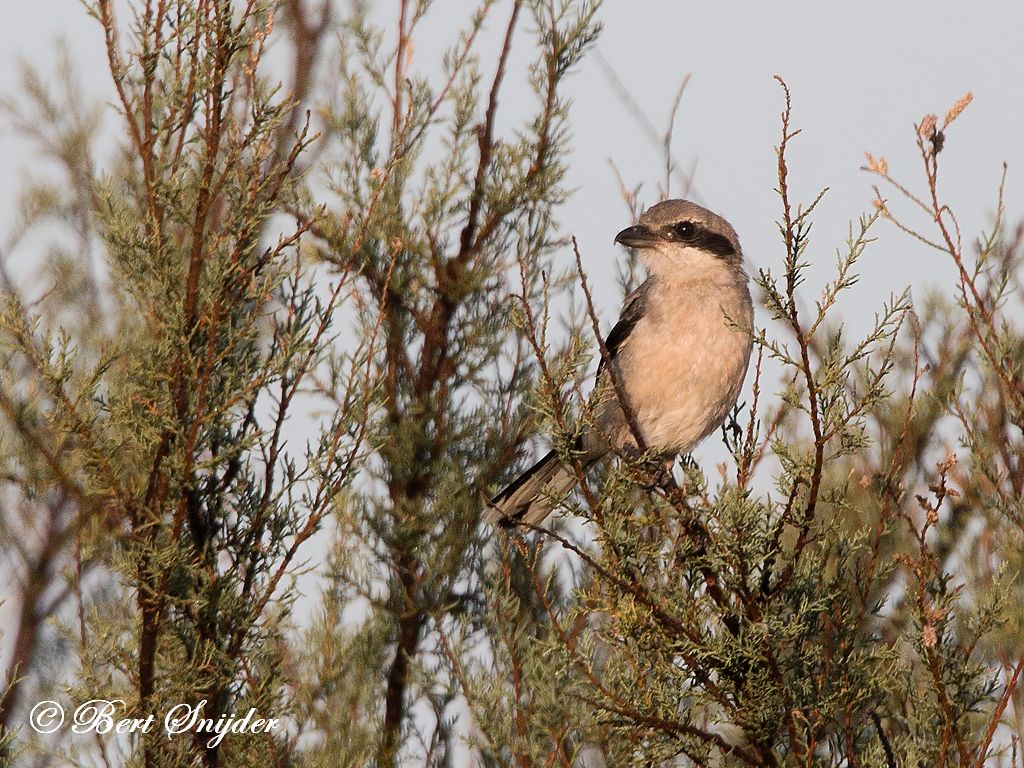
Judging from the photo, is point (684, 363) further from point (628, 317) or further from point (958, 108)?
point (958, 108)

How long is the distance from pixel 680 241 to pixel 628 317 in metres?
0.41

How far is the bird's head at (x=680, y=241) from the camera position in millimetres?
5777

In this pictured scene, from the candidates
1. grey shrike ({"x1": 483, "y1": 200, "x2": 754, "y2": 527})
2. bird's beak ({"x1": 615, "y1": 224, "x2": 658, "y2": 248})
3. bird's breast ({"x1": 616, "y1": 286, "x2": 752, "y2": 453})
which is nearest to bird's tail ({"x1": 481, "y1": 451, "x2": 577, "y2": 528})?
grey shrike ({"x1": 483, "y1": 200, "x2": 754, "y2": 527})

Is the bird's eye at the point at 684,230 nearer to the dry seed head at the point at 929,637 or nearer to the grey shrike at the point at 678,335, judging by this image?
the grey shrike at the point at 678,335

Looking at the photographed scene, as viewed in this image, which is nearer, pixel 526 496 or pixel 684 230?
pixel 526 496

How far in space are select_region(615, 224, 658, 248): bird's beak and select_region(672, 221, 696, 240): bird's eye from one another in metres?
0.10

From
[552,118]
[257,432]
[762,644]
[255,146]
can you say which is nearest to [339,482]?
[257,432]

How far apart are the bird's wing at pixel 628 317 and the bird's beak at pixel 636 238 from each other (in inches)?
7.5

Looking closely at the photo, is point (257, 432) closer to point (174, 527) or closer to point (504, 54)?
point (174, 527)

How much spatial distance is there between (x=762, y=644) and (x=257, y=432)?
1643 millimetres

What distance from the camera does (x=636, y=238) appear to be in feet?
19.0

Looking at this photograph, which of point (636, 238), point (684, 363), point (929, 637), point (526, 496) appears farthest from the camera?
point (636, 238)

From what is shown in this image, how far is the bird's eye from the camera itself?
581 cm

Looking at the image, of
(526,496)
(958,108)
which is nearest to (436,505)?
(526,496)
